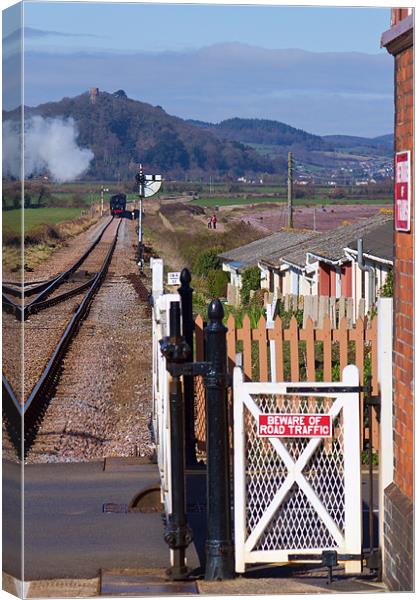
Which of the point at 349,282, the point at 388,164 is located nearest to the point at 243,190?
the point at 388,164

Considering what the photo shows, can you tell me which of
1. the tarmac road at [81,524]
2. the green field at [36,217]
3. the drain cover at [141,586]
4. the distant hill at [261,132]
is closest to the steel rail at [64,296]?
the tarmac road at [81,524]

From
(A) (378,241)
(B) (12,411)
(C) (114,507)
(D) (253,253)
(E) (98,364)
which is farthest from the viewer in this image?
(A) (378,241)

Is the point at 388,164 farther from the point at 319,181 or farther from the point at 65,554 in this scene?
the point at 65,554

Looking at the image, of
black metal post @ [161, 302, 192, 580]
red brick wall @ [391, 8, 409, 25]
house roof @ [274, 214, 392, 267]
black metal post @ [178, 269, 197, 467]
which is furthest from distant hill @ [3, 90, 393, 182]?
house roof @ [274, 214, 392, 267]

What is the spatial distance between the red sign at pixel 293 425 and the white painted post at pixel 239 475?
14 centimetres

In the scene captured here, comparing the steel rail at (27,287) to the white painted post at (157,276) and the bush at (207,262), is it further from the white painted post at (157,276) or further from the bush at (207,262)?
the bush at (207,262)

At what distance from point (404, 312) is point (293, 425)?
0.80m

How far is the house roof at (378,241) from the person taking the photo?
1369 cm

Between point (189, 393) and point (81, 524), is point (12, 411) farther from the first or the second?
point (189, 393)

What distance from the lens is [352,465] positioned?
19.0 feet

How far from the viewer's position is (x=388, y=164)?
24.7 feet

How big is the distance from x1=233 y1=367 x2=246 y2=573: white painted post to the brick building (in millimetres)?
716

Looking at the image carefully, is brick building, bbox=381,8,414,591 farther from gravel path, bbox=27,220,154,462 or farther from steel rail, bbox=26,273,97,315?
steel rail, bbox=26,273,97,315

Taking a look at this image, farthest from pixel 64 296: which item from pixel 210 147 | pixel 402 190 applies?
pixel 402 190
